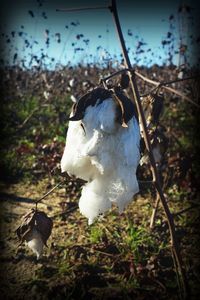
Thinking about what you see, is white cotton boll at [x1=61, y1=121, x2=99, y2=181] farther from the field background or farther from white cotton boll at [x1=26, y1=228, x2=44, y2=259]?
white cotton boll at [x1=26, y1=228, x2=44, y2=259]

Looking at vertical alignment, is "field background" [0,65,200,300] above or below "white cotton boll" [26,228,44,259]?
above

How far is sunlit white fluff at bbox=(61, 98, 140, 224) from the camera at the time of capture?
0.88 m

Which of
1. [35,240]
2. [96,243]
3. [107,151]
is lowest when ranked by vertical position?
[35,240]

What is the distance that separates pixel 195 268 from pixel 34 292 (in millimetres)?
851

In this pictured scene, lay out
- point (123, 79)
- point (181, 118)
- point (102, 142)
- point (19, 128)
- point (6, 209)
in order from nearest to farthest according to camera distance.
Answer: point (102, 142)
point (123, 79)
point (6, 209)
point (19, 128)
point (181, 118)

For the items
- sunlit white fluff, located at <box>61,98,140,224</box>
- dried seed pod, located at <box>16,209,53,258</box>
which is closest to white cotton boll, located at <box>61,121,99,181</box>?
sunlit white fluff, located at <box>61,98,140,224</box>

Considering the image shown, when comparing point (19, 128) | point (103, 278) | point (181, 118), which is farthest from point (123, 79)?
point (181, 118)

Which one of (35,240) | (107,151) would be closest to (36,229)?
(35,240)

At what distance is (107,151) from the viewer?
876 mm

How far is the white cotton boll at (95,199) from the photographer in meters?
0.94

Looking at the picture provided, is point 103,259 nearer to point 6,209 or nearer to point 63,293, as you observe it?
point 63,293

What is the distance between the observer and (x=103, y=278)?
1.96 m

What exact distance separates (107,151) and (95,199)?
0.16 metres

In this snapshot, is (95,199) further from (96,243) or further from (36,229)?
(96,243)
